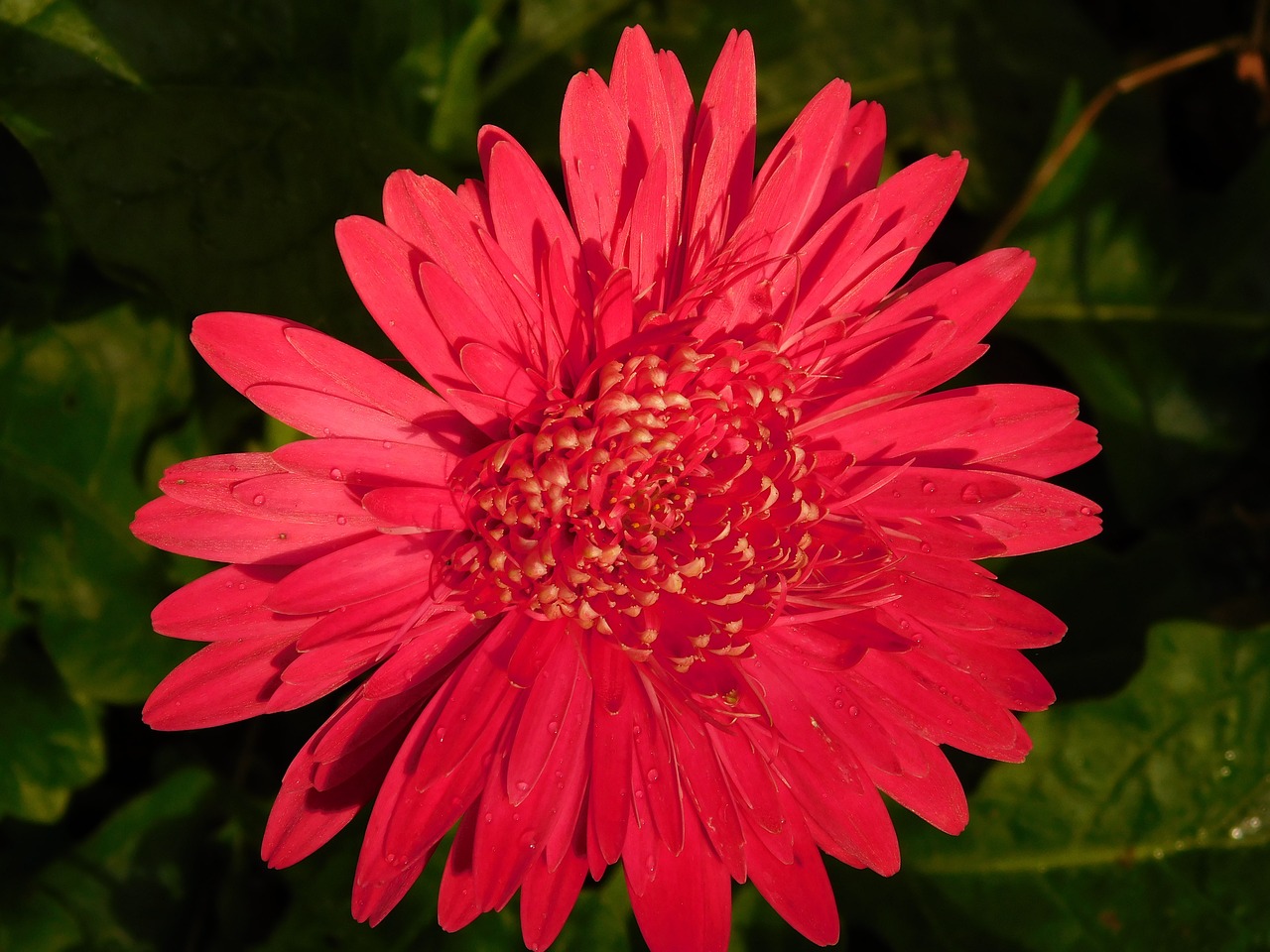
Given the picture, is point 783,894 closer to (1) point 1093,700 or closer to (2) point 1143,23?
(1) point 1093,700

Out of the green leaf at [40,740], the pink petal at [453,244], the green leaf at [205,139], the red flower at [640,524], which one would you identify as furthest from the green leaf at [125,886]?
the pink petal at [453,244]

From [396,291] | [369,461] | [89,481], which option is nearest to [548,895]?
[369,461]

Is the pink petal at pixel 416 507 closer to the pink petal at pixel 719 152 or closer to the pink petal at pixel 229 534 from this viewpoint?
the pink petal at pixel 229 534

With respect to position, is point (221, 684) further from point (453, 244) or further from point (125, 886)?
point (125, 886)

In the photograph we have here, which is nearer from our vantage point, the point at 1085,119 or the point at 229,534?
the point at 229,534

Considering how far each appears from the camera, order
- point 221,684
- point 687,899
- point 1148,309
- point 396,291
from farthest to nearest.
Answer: point 1148,309, point 687,899, point 221,684, point 396,291

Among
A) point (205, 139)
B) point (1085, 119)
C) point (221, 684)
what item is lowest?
point (221, 684)

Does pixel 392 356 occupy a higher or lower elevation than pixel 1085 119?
lower
